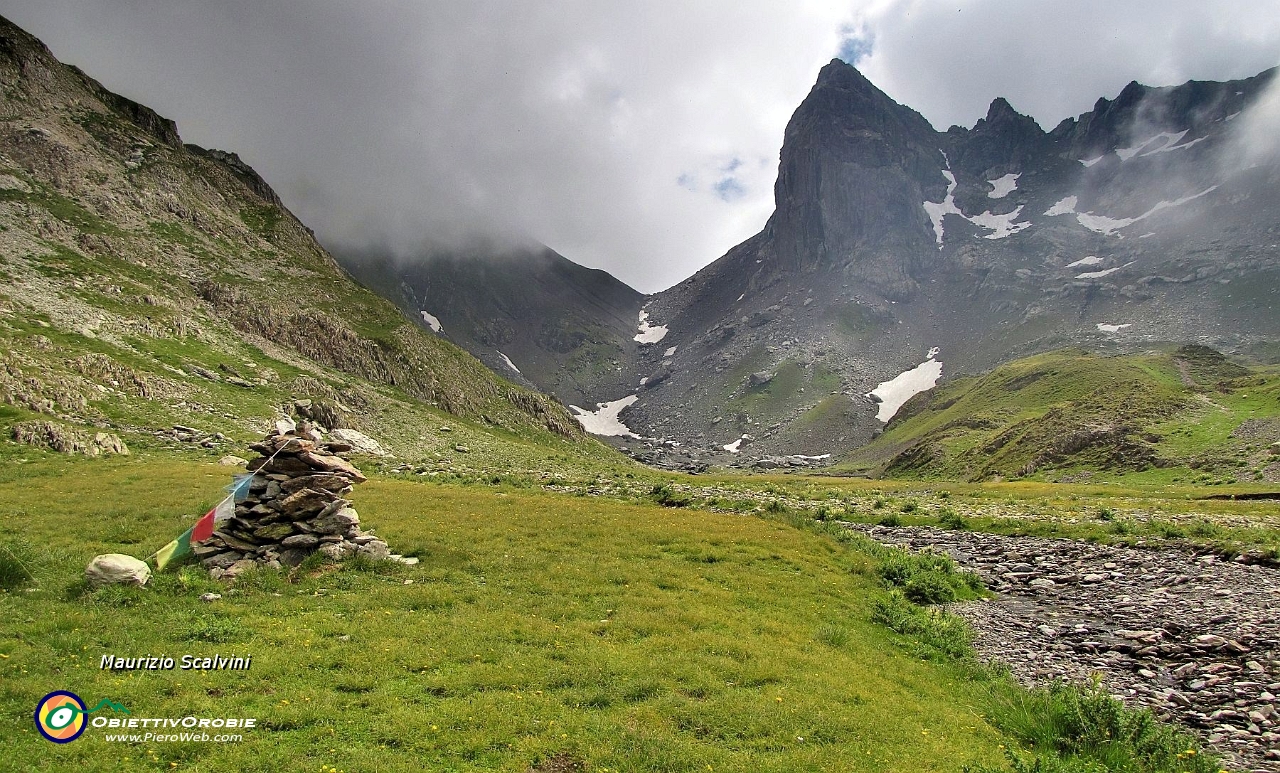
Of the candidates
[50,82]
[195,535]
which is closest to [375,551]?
[195,535]

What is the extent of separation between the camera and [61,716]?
9258 mm

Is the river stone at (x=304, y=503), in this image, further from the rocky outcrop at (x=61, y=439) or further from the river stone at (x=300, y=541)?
the rocky outcrop at (x=61, y=439)

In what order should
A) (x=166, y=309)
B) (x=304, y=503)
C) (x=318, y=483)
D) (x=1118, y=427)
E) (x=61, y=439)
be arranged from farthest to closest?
(x=1118, y=427) < (x=166, y=309) < (x=61, y=439) < (x=318, y=483) < (x=304, y=503)

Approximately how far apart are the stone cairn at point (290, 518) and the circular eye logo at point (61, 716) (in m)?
7.95

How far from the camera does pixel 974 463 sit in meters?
105

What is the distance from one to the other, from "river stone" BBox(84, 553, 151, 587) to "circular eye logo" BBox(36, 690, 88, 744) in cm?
610

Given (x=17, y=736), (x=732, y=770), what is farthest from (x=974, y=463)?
(x=17, y=736)

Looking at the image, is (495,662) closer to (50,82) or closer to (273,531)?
(273,531)

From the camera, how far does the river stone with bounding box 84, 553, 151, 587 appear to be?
48.4 feet

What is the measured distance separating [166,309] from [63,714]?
7625 cm

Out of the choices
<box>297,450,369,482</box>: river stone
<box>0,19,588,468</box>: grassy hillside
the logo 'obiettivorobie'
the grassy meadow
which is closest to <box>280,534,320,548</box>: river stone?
the grassy meadow

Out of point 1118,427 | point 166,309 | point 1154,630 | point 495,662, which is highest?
point 166,309

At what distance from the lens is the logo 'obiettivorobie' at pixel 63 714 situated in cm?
893

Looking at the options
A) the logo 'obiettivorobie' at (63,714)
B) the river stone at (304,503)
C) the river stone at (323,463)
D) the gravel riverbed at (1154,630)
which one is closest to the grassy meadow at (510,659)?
the logo 'obiettivorobie' at (63,714)
